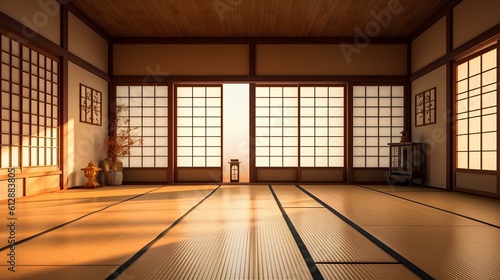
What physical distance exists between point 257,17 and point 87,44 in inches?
113

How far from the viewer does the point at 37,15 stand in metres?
4.99

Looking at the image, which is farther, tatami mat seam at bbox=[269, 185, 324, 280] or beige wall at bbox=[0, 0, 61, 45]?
beige wall at bbox=[0, 0, 61, 45]

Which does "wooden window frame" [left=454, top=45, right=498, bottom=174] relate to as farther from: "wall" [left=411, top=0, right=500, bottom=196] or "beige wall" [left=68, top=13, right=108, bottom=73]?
"beige wall" [left=68, top=13, right=108, bottom=73]

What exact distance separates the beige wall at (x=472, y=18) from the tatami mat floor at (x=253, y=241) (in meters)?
2.29

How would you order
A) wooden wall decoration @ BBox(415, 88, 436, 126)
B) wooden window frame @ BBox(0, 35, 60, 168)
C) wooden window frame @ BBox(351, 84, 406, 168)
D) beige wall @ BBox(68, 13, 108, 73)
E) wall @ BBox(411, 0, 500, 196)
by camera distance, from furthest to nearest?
wooden window frame @ BBox(351, 84, 406, 168)
wooden wall decoration @ BBox(415, 88, 436, 126)
beige wall @ BBox(68, 13, 108, 73)
wall @ BBox(411, 0, 500, 196)
wooden window frame @ BBox(0, 35, 60, 168)

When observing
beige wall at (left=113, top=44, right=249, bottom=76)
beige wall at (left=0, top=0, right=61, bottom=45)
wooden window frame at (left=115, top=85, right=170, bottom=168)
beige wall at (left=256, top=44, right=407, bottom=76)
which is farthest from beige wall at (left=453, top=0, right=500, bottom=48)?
beige wall at (left=0, top=0, right=61, bottom=45)

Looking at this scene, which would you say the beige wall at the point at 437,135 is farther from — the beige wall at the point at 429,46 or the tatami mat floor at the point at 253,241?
the tatami mat floor at the point at 253,241

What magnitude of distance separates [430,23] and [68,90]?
5.86 meters

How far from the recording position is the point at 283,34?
7188 millimetres

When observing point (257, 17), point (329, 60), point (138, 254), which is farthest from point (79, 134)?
point (138, 254)

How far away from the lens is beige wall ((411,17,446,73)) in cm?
602

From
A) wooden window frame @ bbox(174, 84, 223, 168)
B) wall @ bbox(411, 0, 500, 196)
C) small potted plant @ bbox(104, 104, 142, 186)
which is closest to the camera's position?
wall @ bbox(411, 0, 500, 196)

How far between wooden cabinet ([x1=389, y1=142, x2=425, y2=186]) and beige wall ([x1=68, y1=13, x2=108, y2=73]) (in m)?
5.45

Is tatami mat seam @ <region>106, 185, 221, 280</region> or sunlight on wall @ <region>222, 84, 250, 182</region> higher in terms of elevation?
sunlight on wall @ <region>222, 84, 250, 182</region>
